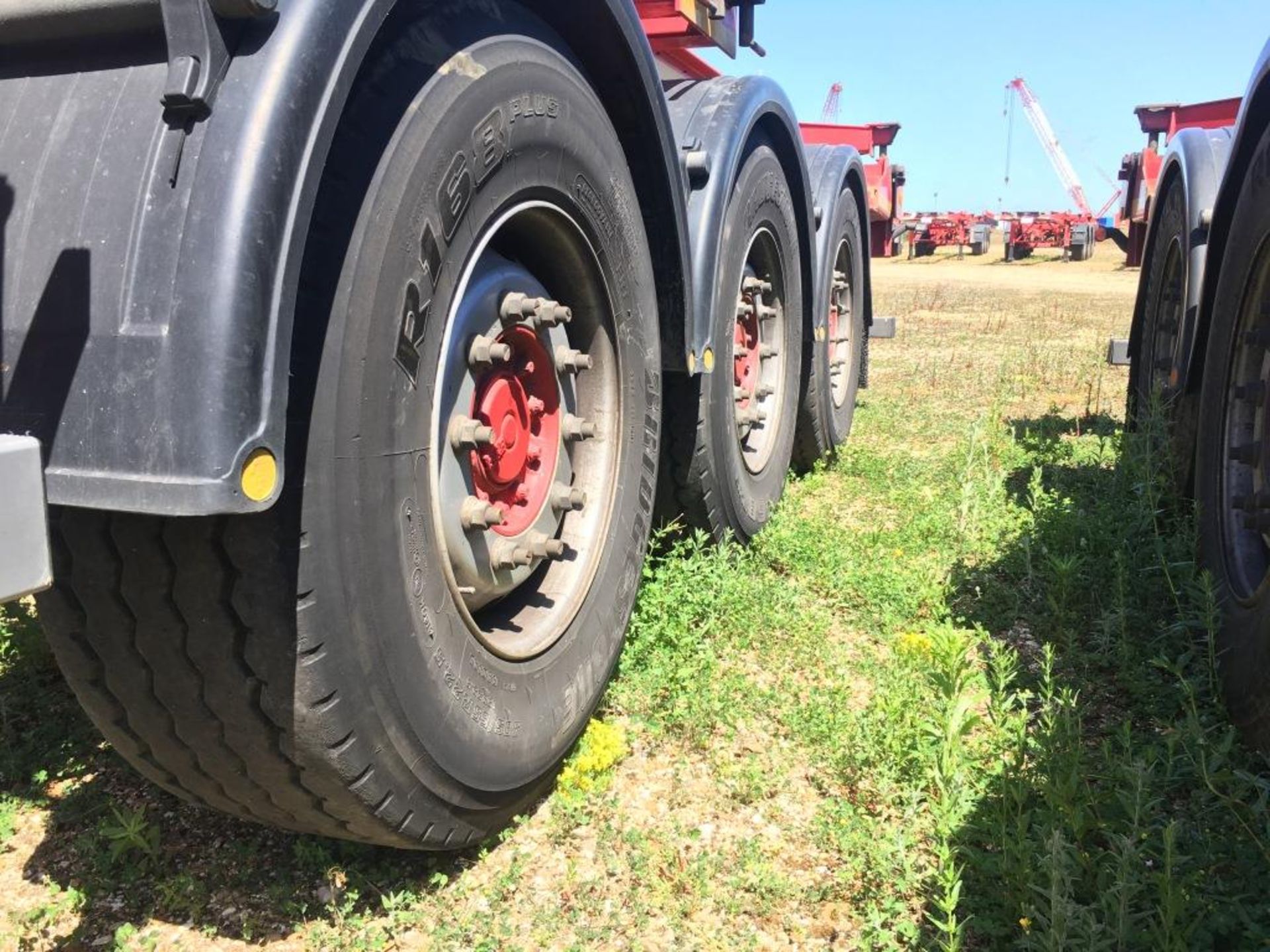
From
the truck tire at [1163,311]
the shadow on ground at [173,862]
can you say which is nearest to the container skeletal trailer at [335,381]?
the shadow on ground at [173,862]

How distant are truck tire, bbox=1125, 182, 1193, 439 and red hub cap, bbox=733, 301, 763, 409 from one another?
147 cm

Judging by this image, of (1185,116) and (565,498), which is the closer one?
(565,498)

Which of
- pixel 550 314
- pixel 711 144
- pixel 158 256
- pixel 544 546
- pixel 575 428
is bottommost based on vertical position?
pixel 544 546

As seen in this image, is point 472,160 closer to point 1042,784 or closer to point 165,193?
point 165,193

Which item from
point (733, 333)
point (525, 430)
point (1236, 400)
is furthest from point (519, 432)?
point (1236, 400)

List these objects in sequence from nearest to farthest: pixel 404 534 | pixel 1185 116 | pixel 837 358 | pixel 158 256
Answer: pixel 158 256
pixel 404 534
pixel 837 358
pixel 1185 116

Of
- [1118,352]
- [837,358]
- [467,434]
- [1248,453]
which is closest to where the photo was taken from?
[467,434]

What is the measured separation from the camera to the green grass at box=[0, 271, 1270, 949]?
5.92 feet

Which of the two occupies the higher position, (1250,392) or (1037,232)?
(1037,232)

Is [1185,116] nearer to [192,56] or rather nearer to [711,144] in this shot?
[711,144]

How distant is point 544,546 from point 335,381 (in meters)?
0.79

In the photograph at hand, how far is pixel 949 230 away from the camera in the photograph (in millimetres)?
31016

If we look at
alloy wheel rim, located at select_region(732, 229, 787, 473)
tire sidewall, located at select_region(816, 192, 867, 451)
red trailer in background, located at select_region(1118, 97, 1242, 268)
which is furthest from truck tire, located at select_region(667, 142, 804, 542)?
red trailer in background, located at select_region(1118, 97, 1242, 268)

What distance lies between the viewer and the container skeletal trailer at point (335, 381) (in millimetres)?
1184
